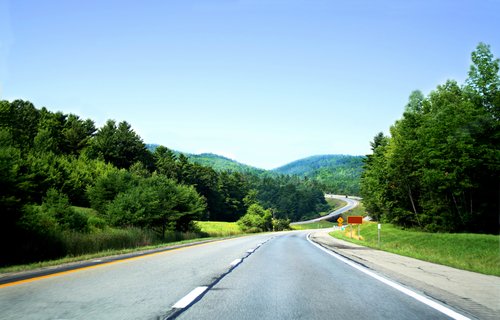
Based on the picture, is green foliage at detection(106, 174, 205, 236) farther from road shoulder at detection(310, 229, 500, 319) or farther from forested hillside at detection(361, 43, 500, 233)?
forested hillside at detection(361, 43, 500, 233)

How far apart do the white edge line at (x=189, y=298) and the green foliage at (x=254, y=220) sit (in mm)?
87978

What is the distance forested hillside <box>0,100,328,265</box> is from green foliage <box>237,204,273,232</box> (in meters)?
21.4

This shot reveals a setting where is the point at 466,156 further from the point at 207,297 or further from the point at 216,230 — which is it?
the point at 216,230

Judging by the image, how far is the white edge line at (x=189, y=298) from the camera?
5.86 metres

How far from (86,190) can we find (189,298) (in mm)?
51202

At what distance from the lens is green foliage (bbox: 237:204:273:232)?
98438mm

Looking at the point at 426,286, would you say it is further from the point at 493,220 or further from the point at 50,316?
the point at 493,220

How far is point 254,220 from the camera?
100 meters

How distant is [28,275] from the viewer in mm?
9031

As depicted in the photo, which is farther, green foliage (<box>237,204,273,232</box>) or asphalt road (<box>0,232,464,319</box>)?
green foliage (<box>237,204,273,232</box>)

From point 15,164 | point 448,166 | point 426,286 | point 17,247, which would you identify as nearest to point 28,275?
point 17,247

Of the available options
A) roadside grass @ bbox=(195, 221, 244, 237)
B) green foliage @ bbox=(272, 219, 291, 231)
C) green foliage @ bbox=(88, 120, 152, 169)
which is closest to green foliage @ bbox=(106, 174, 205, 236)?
roadside grass @ bbox=(195, 221, 244, 237)

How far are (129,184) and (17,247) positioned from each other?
30687 millimetres

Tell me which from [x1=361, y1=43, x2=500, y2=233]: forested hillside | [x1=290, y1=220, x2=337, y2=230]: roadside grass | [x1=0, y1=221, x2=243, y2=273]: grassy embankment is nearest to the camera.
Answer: [x1=0, y1=221, x2=243, y2=273]: grassy embankment
